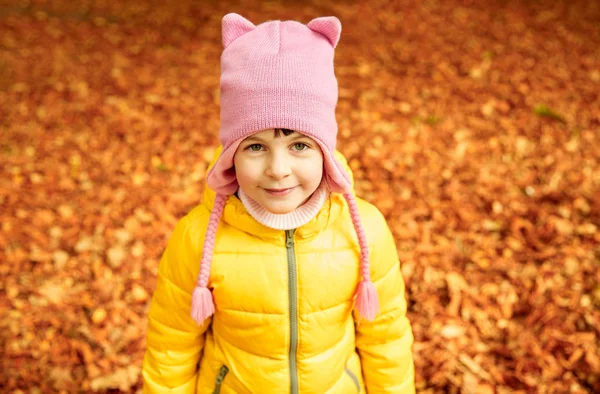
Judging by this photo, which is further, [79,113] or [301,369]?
[79,113]

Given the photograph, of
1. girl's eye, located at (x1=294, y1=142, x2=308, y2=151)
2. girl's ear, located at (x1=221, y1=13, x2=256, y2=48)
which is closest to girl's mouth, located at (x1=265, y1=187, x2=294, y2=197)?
girl's eye, located at (x1=294, y1=142, x2=308, y2=151)

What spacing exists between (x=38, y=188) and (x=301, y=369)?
3492mm

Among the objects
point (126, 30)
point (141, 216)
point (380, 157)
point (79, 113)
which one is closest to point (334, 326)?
point (141, 216)

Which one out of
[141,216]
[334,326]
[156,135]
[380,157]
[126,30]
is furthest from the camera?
[126,30]

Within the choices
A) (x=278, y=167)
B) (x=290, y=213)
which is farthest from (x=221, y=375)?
(x=278, y=167)

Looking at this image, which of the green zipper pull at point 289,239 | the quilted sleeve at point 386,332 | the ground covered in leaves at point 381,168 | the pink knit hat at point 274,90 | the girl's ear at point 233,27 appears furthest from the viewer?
the ground covered in leaves at point 381,168

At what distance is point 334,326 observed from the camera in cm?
207

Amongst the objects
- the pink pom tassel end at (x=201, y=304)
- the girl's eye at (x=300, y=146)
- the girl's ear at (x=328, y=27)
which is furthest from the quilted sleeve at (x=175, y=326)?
the girl's ear at (x=328, y=27)

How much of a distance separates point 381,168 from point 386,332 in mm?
2889

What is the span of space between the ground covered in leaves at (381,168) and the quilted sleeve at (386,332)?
129 centimetres

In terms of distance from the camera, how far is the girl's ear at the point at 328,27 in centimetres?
177

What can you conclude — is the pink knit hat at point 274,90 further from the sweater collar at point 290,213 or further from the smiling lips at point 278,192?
the smiling lips at point 278,192

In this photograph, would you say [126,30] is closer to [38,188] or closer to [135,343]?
[38,188]

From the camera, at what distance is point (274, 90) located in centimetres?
168
